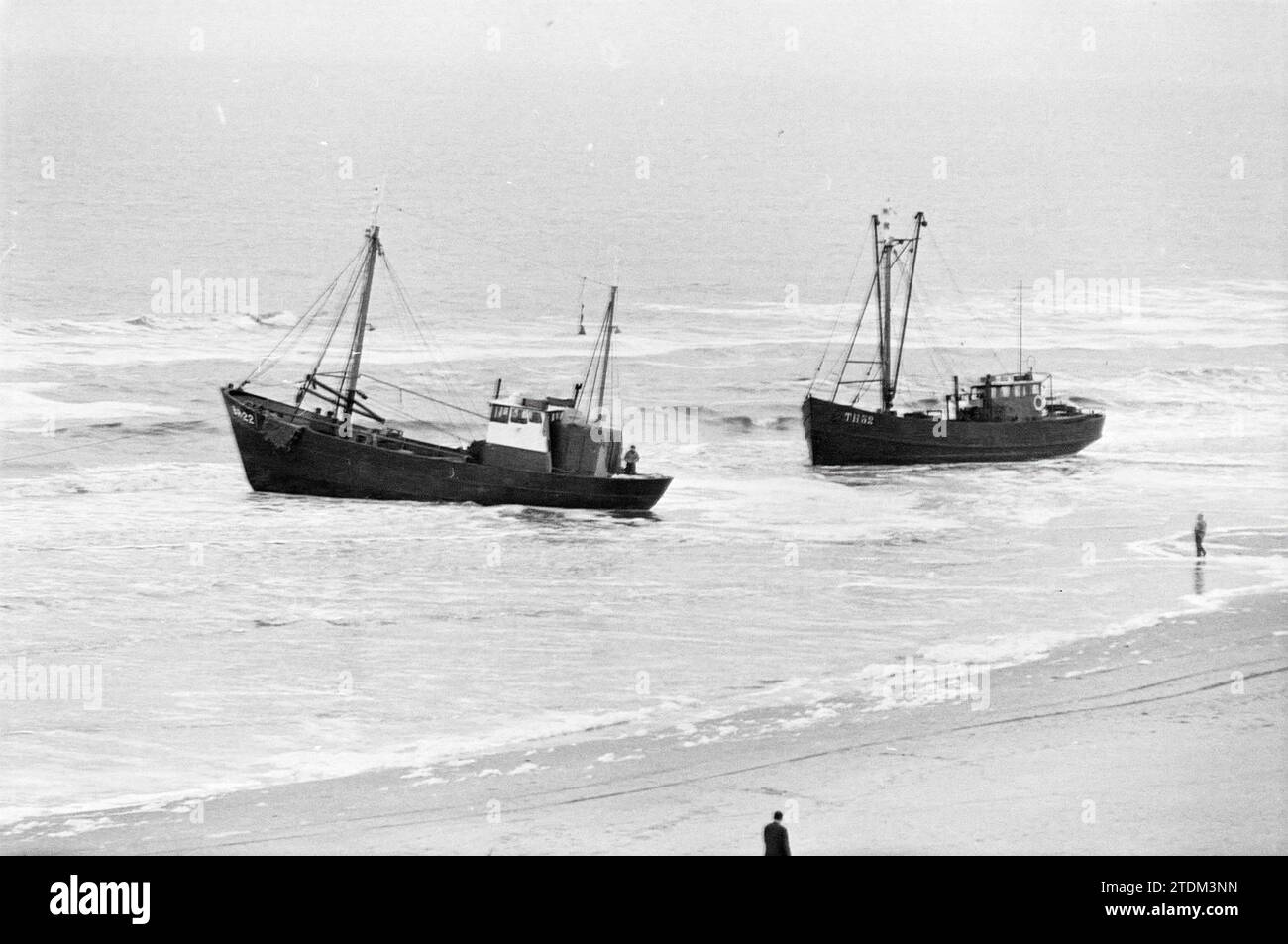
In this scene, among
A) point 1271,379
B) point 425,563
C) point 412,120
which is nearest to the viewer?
point 425,563

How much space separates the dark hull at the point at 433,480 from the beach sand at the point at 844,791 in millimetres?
15370

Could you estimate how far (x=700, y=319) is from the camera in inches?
2414

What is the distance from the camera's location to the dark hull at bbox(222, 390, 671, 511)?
3441cm

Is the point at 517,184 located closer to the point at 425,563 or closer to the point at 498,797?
the point at 425,563

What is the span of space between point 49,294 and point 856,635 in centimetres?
4072

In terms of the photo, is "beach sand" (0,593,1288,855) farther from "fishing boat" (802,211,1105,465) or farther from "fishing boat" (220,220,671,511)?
"fishing boat" (802,211,1105,465)

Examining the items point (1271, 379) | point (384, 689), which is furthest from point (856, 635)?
point (1271, 379)
